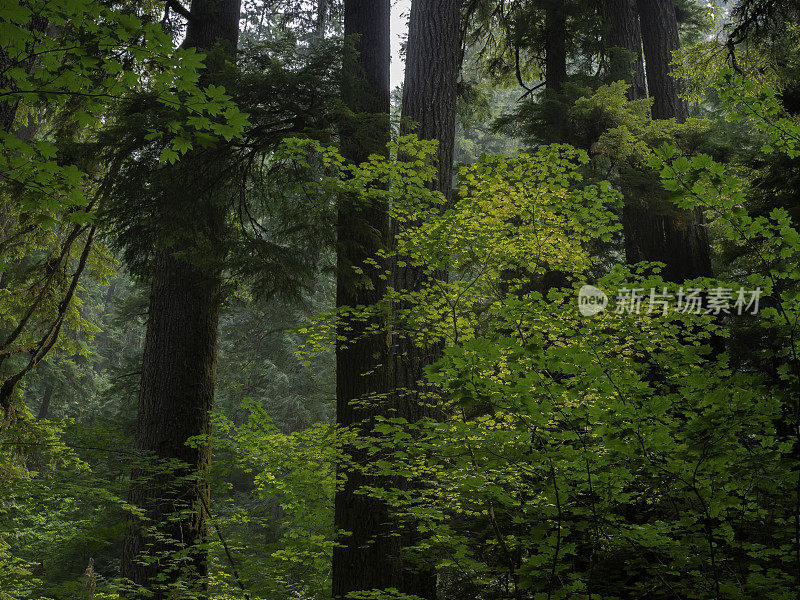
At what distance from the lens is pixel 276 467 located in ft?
16.0

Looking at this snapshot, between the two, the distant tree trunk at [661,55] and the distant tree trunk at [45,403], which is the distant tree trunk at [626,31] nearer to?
the distant tree trunk at [661,55]

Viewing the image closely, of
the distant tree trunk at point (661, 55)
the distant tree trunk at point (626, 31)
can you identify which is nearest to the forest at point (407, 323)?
the distant tree trunk at point (626, 31)

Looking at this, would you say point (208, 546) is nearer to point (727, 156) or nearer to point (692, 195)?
point (692, 195)

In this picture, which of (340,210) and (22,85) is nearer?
(22,85)

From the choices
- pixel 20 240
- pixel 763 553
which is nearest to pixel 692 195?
pixel 763 553

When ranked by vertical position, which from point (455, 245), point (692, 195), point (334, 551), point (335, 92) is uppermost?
point (335, 92)

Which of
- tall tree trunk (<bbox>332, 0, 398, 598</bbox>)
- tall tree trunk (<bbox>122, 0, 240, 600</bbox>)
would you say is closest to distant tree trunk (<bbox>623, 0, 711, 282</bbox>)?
tall tree trunk (<bbox>332, 0, 398, 598</bbox>)

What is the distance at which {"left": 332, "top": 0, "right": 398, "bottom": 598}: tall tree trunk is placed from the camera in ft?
14.9

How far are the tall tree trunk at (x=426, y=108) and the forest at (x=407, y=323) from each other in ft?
0.09

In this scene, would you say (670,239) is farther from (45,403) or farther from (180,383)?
(45,403)

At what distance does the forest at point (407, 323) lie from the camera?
2.75 metres

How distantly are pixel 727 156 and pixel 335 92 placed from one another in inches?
230

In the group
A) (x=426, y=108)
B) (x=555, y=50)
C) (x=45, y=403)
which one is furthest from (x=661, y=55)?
(x=45, y=403)

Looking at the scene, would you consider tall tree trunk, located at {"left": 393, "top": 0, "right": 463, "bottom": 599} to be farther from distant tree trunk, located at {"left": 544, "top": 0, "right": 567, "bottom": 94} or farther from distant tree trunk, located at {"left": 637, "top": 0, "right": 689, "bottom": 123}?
distant tree trunk, located at {"left": 637, "top": 0, "right": 689, "bottom": 123}
